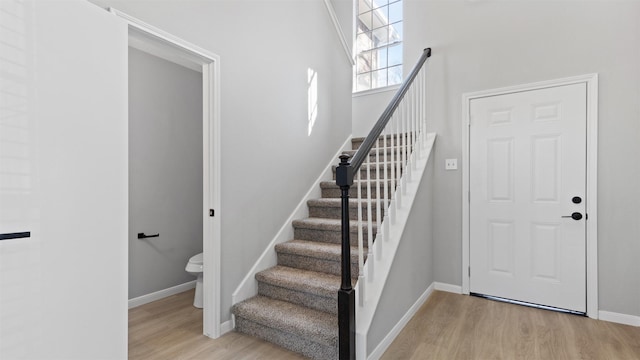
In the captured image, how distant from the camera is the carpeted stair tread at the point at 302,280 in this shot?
7.11 feet

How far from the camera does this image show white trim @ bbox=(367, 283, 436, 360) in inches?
76.9

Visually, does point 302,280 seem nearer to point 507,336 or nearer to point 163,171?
point 507,336

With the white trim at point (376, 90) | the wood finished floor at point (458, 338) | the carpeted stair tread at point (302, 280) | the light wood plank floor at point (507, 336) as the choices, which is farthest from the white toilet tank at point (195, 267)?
the white trim at point (376, 90)

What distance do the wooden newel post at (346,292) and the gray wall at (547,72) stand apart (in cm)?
177

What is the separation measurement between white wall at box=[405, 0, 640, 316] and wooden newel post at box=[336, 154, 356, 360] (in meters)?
1.78

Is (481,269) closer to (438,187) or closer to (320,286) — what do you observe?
(438,187)

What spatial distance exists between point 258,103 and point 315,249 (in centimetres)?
129

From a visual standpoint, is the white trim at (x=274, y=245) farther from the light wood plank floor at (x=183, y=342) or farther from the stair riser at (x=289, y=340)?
the light wood plank floor at (x=183, y=342)

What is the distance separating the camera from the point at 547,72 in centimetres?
271

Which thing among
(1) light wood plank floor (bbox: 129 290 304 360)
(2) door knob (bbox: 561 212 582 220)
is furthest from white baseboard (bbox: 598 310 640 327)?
(1) light wood plank floor (bbox: 129 290 304 360)

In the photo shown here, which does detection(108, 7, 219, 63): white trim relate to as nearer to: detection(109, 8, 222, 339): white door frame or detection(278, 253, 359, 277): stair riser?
detection(109, 8, 222, 339): white door frame

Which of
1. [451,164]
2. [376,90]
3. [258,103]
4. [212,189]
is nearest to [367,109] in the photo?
[376,90]
